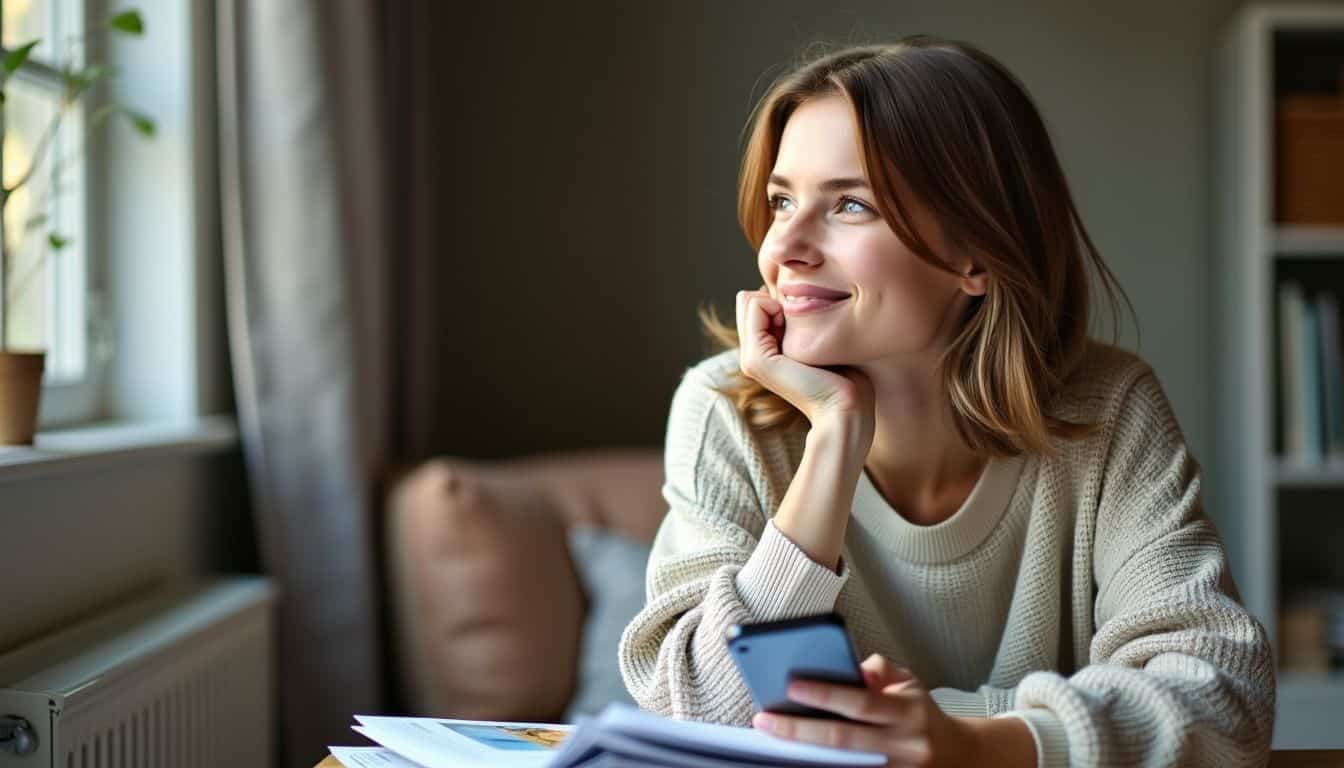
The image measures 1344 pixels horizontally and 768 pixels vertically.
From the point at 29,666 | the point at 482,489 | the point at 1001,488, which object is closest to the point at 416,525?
the point at 482,489

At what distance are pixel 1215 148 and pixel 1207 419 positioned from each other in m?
0.60

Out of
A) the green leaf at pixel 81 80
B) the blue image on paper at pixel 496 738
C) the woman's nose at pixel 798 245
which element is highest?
the green leaf at pixel 81 80

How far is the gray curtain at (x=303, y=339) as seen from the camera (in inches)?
74.1

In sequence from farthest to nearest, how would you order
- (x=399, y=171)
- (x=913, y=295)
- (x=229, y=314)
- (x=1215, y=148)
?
(x=1215, y=148)
(x=399, y=171)
(x=229, y=314)
(x=913, y=295)

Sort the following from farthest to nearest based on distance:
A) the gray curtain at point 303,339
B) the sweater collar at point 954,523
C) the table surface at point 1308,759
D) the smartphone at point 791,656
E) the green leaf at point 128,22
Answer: the gray curtain at point 303,339, the green leaf at point 128,22, the sweater collar at point 954,523, the table surface at point 1308,759, the smartphone at point 791,656

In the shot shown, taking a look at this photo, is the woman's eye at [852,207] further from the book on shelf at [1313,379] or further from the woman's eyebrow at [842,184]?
the book on shelf at [1313,379]

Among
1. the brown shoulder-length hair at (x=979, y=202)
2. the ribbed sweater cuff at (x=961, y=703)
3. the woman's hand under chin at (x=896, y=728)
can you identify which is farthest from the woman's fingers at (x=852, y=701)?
the brown shoulder-length hair at (x=979, y=202)

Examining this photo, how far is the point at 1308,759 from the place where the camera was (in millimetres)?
1080

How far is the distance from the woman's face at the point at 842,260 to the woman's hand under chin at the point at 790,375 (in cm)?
2

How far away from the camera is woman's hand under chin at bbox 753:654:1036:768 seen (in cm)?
85

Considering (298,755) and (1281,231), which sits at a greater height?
(1281,231)

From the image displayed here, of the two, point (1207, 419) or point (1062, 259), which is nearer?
point (1062, 259)

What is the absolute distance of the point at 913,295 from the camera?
48.6 inches

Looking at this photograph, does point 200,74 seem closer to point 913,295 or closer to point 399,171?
point 399,171
